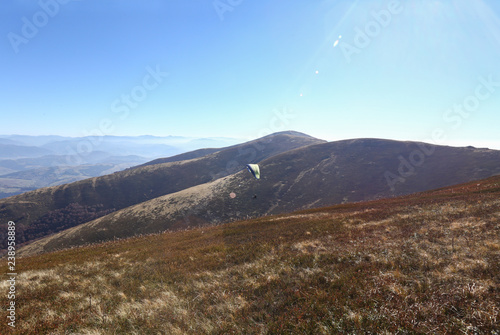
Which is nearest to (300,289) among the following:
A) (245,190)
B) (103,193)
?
(245,190)

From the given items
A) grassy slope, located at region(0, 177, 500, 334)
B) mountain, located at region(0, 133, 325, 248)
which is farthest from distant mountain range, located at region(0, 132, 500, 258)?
grassy slope, located at region(0, 177, 500, 334)

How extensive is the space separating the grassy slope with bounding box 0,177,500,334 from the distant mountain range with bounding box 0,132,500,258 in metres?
54.2

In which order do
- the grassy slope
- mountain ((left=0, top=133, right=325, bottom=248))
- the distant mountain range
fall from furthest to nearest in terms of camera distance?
mountain ((left=0, top=133, right=325, bottom=248))
the distant mountain range
the grassy slope

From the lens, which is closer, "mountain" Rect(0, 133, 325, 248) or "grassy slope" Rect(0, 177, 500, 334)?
"grassy slope" Rect(0, 177, 500, 334)

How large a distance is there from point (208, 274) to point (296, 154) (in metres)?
125

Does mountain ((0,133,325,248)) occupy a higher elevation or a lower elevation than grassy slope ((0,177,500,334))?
lower

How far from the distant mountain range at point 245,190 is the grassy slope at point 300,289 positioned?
5423cm

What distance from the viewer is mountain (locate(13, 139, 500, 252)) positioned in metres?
68.6

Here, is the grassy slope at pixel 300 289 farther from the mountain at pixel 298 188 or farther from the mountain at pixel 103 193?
the mountain at pixel 103 193

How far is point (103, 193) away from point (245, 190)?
11191 cm

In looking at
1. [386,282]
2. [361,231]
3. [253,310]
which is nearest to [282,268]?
[253,310]

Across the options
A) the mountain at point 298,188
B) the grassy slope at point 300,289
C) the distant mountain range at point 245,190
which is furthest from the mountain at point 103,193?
the grassy slope at point 300,289

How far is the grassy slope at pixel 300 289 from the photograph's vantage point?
607 centimetres

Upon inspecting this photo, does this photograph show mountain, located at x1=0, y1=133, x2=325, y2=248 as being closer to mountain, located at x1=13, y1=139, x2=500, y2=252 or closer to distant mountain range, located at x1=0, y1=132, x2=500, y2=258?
distant mountain range, located at x1=0, y1=132, x2=500, y2=258
